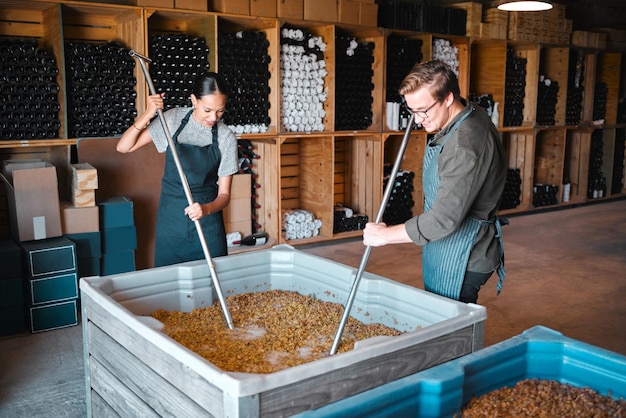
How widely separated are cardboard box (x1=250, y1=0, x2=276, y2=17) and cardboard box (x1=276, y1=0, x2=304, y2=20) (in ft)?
0.16

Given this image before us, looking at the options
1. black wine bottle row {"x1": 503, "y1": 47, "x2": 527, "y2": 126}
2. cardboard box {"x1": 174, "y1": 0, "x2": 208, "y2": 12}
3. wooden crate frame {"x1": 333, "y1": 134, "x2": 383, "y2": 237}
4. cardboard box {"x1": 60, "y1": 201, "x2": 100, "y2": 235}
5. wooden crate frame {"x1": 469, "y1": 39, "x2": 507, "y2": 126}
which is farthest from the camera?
black wine bottle row {"x1": 503, "y1": 47, "x2": 527, "y2": 126}

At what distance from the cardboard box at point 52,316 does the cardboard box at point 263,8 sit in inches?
108

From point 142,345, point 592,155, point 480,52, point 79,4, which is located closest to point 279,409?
point 142,345

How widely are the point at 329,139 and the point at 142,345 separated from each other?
4.27 meters

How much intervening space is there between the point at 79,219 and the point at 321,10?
9.29 feet

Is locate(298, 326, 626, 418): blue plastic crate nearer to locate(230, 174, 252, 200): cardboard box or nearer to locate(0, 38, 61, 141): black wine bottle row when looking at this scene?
locate(0, 38, 61, 141): black wine bottle row

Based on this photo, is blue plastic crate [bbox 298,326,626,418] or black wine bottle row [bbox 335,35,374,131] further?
black wine bottle row [bbox 335,35,374,131]

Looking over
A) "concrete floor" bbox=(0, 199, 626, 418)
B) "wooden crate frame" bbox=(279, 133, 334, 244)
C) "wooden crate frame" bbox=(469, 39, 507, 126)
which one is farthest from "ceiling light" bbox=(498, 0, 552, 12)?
"wooden crate frame" bbox=(469, 39, 507, 126)

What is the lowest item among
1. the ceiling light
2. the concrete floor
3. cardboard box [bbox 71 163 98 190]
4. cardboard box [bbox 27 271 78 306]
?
the concrete floor

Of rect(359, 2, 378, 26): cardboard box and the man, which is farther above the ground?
rect(359, 2, 378, 26): cardboard box

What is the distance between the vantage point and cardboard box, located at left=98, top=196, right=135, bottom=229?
412 centimetres

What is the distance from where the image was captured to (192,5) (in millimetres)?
4691

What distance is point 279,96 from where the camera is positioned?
5340 millimetres

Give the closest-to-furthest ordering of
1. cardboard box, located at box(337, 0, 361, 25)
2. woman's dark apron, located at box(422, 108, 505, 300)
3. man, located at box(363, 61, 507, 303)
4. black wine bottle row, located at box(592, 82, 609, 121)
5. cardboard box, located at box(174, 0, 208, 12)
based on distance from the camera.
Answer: man, located at box(363, 61, 507, 303)
woman's dark apron, located at box(422, 108, 505, 300)
cardboard box, located at box(174, 0, 208, 12)
cardboard box, located at box(337, 0, 361, 25)
black wine bottle row, located at box(592, 82, 609, 121)
